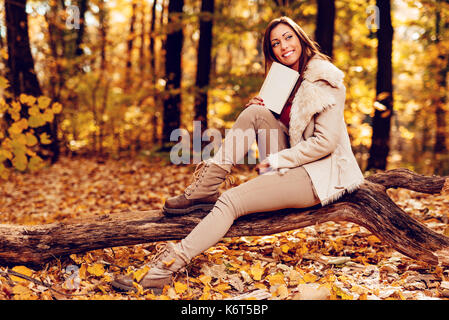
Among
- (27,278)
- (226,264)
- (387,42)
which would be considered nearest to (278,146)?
(226,264)

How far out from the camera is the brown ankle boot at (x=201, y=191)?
8.46ft

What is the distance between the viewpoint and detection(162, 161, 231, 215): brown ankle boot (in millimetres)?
2580

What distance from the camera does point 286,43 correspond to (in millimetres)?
2725

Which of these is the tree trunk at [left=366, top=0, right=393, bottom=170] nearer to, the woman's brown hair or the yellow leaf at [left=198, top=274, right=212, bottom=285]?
the woman's brown hair

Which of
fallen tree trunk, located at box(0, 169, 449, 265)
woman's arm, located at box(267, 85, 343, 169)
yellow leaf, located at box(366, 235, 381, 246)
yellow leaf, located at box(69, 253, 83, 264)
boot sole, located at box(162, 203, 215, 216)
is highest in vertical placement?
woman's arm, located at box(267, 85, 343, 169)

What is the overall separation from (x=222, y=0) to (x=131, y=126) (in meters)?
4.29

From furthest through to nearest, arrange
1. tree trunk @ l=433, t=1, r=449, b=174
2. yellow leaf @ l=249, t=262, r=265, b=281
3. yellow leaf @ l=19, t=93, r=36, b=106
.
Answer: tree trunk @ l=433, t=1, r=449, b=174 < yellow leaf @ l=19, t=93, r=36, b=106 < yellow leaf @ l=249, t=262, r=265, b=281

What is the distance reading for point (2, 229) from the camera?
267 cm

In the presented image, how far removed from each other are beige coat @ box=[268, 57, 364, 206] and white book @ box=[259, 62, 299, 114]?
0.12m

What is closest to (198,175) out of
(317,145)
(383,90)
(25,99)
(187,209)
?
(187,209)

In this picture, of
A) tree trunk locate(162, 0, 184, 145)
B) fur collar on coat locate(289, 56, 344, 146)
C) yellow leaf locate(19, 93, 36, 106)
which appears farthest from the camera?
tree trunk locate(162, 0, 184, 145)

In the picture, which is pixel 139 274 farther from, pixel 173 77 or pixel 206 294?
pixel 173 77

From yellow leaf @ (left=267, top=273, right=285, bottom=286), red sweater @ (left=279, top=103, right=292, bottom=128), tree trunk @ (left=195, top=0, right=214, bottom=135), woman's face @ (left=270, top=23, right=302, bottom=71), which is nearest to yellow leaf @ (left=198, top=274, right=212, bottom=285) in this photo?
yellow leaf @ (left=267, top=273, right=285, bottom=286)

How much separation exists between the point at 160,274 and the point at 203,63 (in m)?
6.14
